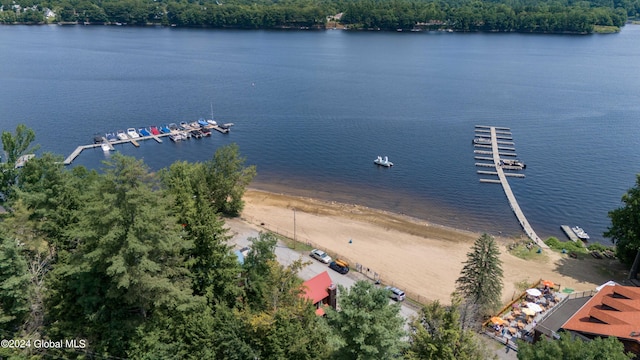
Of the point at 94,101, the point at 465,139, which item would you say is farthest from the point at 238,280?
the point at 94,101

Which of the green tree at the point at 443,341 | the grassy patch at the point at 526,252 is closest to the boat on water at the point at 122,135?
the grassy patch at the point at 526,252

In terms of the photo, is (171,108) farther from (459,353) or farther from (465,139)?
(459,353)

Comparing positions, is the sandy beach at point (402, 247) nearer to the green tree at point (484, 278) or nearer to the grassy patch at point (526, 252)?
the grassy patch at point (526, 252)

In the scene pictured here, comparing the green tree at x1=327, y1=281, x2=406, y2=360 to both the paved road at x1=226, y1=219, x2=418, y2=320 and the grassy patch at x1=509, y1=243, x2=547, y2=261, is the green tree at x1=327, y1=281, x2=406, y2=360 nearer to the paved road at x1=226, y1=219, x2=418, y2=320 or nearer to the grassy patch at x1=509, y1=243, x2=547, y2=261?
the paved road at x1=226, y1=219, x2=418, y2=320

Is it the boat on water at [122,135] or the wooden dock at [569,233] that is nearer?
the wooden dock at [569,233]

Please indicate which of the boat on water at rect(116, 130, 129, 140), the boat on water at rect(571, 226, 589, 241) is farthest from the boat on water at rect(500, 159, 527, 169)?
the boat on water at rect(116, 130, 129, 140)

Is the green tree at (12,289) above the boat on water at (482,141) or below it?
above

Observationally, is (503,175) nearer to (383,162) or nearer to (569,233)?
(569,233)
